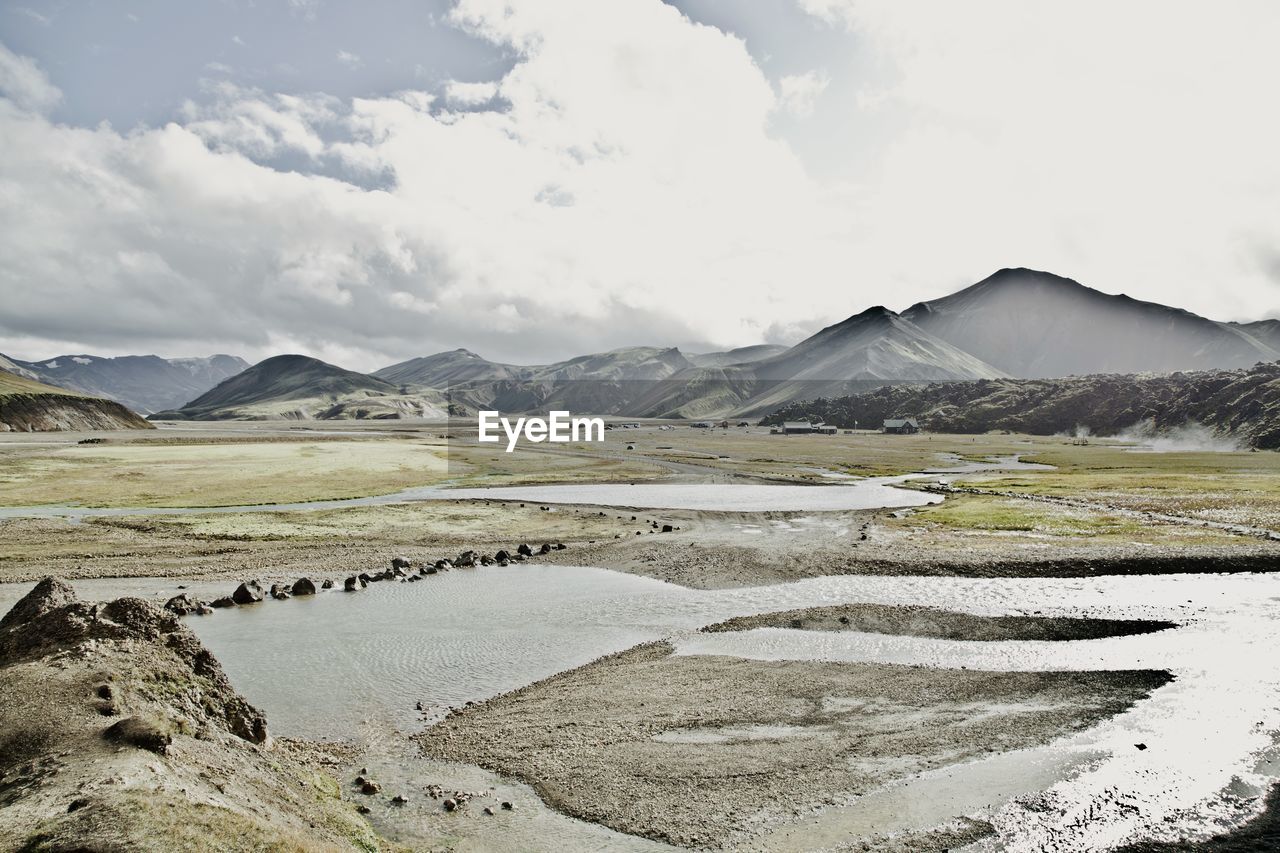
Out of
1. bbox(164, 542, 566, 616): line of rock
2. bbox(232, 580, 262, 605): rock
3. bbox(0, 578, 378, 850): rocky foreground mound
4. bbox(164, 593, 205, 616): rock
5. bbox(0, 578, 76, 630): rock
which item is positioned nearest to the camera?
bbox(0, 578, 378, 850): rocky foreground mound

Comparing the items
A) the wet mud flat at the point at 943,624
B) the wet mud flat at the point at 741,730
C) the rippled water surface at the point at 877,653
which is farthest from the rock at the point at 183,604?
the wet mud flat at the point at 943,624

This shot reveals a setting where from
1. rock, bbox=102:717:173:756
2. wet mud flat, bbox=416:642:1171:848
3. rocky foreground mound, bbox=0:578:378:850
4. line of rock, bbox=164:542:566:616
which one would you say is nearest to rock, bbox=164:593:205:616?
line of rock, bbox=164:542:566:616

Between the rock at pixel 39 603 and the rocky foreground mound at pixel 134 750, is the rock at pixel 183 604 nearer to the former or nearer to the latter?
the rock at pixel 39 603

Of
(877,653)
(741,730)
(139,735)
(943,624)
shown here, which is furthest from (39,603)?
(943,624)

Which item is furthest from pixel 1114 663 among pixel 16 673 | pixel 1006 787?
pixel 16 673

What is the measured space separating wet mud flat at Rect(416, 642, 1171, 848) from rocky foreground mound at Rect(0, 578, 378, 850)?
5.69 metres

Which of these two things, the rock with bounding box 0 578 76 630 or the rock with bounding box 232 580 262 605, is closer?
the rock with bounding box 0 578 76 630

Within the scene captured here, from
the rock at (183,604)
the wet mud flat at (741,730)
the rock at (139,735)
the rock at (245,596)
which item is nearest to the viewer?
the rock at (139,735)

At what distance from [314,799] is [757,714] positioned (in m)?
13.1

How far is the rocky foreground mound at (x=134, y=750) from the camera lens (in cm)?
1023

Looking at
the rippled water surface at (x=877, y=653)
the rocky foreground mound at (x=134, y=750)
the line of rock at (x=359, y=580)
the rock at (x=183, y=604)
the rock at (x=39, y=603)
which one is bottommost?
the rippled water surface at (x=877, y=653)

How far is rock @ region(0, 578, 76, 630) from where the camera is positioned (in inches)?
680

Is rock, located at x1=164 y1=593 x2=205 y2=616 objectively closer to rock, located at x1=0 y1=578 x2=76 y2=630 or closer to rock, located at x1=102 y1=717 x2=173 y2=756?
rock, located at x1=0 y1=578 x2=76 y2=630

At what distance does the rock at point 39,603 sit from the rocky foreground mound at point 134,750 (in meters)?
0.04
